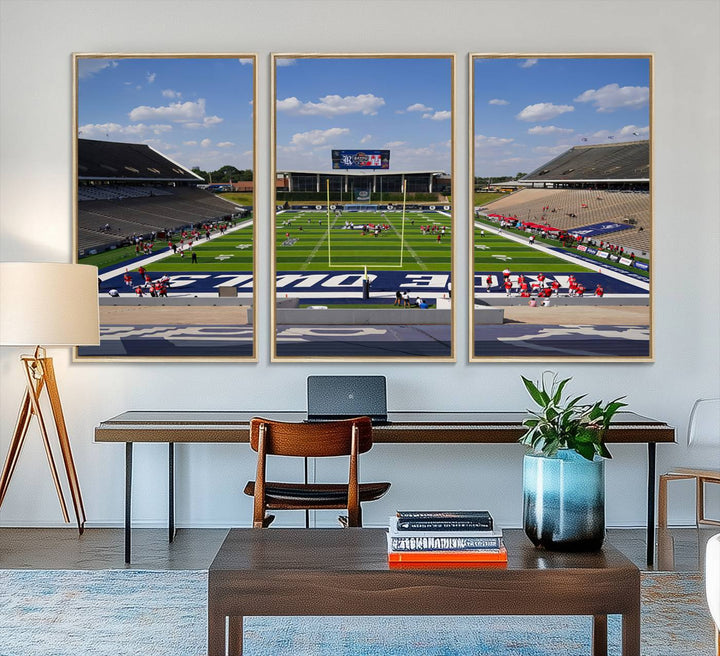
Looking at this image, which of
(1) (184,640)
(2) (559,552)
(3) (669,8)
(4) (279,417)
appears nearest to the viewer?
(2) (559,552)

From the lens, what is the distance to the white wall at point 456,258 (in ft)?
16.0

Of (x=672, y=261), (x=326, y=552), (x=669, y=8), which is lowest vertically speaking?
(x=326, y=552)

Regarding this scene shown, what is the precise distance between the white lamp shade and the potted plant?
8.70ft

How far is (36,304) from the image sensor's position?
4.35m

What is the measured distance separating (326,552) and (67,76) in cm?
342

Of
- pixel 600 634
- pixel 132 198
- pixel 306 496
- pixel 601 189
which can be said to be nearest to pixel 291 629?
pixel 306 496

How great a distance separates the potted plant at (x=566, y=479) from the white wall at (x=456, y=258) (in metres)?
2.26

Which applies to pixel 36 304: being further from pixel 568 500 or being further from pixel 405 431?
pixel 568 500

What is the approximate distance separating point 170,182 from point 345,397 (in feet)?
5.40

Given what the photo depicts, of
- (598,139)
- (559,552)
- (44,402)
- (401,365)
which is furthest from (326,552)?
(598,139)

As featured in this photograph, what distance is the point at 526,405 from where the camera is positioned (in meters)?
4.90

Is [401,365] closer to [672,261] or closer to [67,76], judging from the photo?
[672,261]

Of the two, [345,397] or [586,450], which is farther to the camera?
[345,397]

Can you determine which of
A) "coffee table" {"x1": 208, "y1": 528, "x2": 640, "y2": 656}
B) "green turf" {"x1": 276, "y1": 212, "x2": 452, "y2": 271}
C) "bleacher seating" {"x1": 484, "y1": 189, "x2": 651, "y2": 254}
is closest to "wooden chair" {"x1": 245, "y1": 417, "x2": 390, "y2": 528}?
"coffee table" {"x1": 208, "y1": 528, "x2": 640, "y2": 656}
